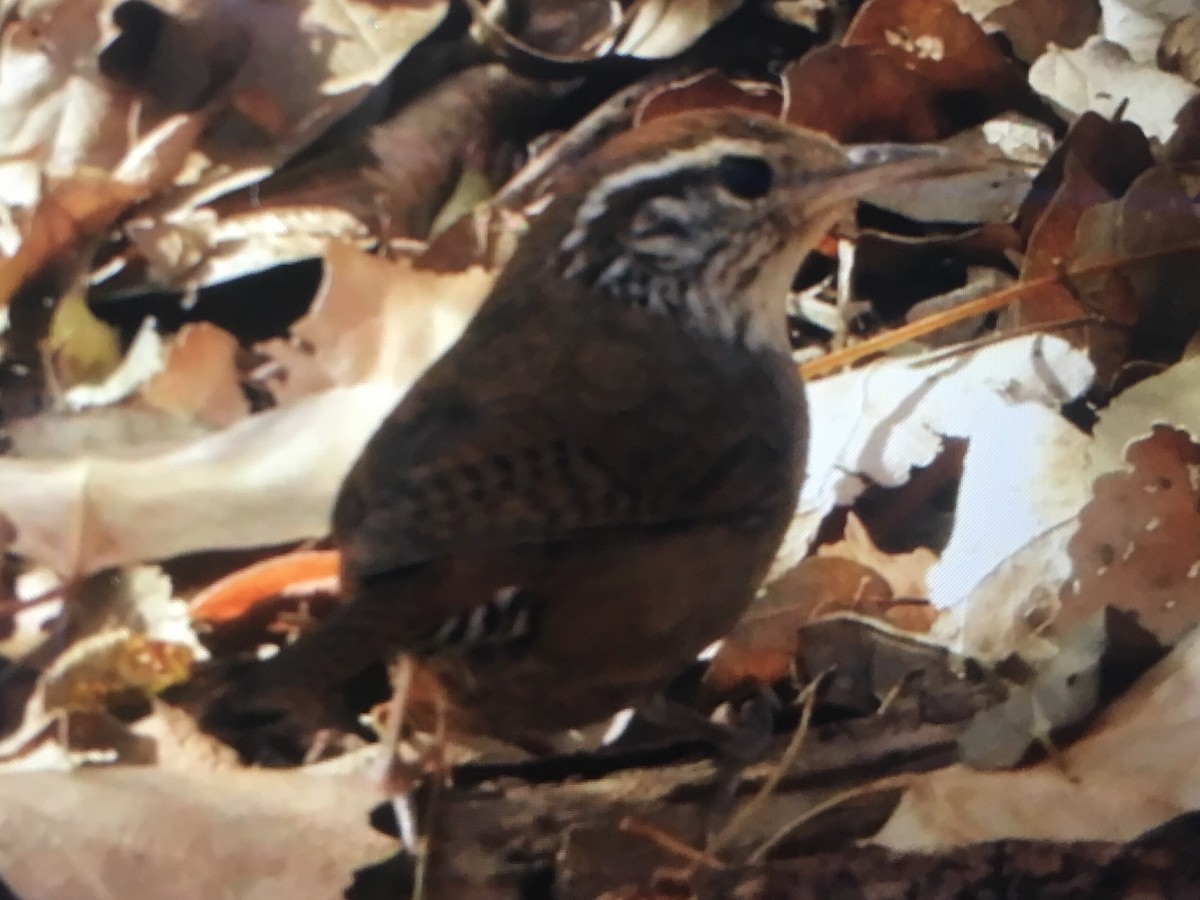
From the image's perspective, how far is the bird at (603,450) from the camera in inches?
24.8

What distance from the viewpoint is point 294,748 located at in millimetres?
652

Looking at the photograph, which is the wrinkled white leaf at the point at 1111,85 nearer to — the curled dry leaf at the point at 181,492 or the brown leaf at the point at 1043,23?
the brown leaf at the point at 1043,23

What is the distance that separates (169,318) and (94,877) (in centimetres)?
30

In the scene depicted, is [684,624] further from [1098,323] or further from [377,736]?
[1098,323]

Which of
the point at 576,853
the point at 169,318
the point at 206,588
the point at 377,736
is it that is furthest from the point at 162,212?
the point at 576,853

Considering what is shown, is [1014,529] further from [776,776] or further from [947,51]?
[947,51]

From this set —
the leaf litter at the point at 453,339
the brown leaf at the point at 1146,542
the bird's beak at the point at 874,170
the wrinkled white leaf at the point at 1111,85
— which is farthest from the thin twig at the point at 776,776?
the wrinkled white leaf at the point at 1111,85

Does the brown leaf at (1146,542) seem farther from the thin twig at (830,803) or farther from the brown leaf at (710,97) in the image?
the brown leaf at (710,97)

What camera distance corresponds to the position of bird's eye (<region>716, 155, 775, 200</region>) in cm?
68

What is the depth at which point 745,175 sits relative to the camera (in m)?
0.68

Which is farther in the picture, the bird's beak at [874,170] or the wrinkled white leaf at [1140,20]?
the wrinkled white leaf at [1140,20]

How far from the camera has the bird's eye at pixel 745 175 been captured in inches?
26.8

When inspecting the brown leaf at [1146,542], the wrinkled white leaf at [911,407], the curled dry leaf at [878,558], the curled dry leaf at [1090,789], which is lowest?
the curled dry leaf at [1090,789]

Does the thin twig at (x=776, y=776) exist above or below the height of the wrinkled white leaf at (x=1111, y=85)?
below
